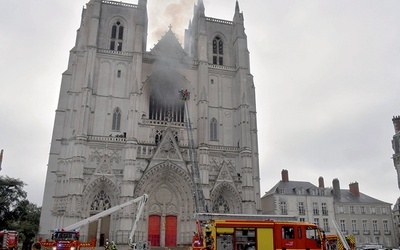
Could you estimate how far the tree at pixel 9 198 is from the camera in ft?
117

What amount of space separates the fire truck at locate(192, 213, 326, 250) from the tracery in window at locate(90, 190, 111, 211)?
16.4 m

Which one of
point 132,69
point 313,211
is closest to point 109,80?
point 132,69

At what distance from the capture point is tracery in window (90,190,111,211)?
2992cm

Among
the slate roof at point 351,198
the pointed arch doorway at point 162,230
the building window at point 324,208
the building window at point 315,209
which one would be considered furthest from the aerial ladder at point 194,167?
the slate roof at point 351,198

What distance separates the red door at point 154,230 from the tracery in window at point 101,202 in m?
3.99

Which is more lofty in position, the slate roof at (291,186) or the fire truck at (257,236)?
the slate roof at (291,186)

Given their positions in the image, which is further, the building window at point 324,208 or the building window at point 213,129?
the building window at point 324,208

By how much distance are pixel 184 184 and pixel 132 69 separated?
1215cm

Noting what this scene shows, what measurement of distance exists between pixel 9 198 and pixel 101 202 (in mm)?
13460

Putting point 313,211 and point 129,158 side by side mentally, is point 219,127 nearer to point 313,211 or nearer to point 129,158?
point 129,158

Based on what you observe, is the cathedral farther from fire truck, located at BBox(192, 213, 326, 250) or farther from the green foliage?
fire truck, located at BBox(192, 213, 326, 250)

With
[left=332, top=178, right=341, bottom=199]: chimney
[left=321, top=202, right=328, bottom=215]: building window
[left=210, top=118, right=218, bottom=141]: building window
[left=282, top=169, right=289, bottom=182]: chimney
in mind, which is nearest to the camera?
[left=210, top=118, right=218, bottom=141]: building window

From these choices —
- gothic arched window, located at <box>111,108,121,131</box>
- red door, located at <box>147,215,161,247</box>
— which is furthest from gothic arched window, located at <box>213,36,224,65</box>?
red door, located at <box>147,215,161,247</box>

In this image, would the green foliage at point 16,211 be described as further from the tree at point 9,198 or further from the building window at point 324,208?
the building window at point 324,208
